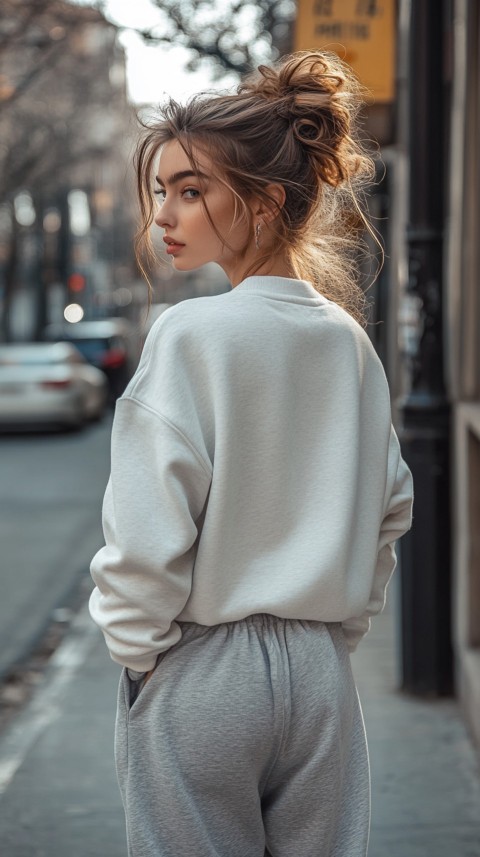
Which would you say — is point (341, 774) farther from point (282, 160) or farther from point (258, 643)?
point (282, 160)

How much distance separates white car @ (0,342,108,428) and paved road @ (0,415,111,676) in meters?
1.18

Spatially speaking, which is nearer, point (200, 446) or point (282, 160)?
point (200, 446)

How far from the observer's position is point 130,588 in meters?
1.91

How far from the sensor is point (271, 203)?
6.74 feet

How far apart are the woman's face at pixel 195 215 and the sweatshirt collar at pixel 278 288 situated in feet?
0.25

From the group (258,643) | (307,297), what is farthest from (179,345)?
(258,643)

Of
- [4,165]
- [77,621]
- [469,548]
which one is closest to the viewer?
[469,548]

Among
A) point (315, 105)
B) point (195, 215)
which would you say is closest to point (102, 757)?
point (195, 215)

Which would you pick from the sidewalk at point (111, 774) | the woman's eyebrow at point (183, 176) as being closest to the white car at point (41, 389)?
the sidewalk at point (111, 774)

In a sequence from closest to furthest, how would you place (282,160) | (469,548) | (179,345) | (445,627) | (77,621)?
(179,345) → (282,160) → (469,548) → (445,627) → (77,621)

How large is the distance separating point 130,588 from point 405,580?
3505mm

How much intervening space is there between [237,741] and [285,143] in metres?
0.91

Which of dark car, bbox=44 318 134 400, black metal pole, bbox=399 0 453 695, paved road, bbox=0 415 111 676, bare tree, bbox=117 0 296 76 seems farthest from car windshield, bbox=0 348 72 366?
black metal pole, bbox=399 0 453 695

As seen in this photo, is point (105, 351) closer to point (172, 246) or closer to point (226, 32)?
point (226, 32)
